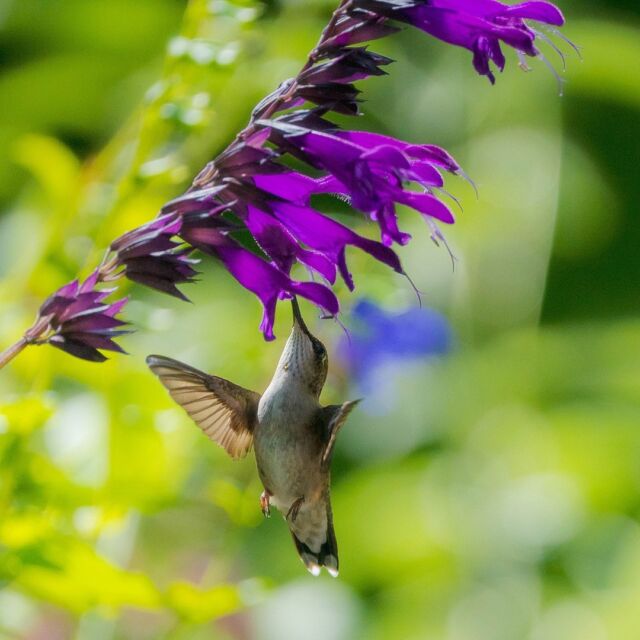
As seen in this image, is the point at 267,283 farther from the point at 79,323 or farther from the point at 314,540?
the point at 314,540

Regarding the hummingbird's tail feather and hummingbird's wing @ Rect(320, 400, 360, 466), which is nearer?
hummingbird's wing @ Rect(320, 400, 360, 466)

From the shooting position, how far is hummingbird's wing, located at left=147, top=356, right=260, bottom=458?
139cm

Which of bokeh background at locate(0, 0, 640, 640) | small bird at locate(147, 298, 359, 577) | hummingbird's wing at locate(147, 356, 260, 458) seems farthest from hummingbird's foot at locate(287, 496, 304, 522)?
bokeh background at locate(0, 0, 640, 640)

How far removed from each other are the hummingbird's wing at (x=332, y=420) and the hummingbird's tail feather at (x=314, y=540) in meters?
0.11

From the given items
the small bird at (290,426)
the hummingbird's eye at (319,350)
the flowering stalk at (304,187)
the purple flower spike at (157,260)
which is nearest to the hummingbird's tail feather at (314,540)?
the small bird at (290,426)

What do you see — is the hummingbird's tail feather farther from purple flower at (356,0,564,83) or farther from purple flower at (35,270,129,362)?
purple flower at (356,0,564,83)

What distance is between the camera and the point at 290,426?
1.48m

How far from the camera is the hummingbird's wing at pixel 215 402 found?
139 cm

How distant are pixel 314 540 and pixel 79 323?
493 millimetres

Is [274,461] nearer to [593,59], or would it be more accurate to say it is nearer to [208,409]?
[208,409]

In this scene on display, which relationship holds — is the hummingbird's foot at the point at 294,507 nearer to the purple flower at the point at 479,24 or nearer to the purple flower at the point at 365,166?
the purple flower at the point at 365,166

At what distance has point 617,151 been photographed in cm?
487

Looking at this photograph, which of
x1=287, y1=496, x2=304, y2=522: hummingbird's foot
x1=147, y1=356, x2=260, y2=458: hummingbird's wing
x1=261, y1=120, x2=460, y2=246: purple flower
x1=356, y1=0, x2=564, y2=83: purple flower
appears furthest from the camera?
x1=287, y1=496, x2=304, y2=522: hummingbird's foot

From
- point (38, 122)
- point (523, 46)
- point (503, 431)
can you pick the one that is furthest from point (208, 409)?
point (38, 122)
